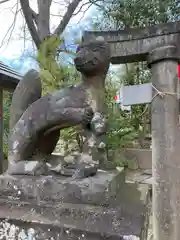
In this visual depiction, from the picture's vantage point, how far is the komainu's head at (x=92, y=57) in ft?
3.33

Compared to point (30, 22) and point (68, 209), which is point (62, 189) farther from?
point (30, 22)

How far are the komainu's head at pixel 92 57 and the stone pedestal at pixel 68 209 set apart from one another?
0.46 metres

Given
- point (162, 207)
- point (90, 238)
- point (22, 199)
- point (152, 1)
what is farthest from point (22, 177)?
point (152, 1)

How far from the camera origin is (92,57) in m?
1.01

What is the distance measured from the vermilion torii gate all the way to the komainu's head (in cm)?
47

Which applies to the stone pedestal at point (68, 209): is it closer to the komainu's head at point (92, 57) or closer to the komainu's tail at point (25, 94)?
the komainu's tail at point (25, 94)

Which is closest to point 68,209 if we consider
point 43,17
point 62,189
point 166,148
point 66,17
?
point 62,189

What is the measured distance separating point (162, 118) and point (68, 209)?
0.89m

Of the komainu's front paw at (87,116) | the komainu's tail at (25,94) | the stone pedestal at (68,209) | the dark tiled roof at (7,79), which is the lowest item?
the stone pedestal at (68,209)

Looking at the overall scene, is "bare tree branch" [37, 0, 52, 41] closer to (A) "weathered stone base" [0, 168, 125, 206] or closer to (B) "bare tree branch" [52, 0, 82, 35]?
(B) "bare tree branch" [52, 0, 82, 35]

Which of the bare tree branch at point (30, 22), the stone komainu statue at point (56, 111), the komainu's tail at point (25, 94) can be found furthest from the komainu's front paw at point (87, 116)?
the bare tree branch at point (30, 22)

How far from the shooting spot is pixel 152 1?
153 inches

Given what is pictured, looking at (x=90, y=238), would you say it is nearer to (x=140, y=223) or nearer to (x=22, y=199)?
(x=140, y=223)

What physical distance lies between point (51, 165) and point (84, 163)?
24 centimetres
